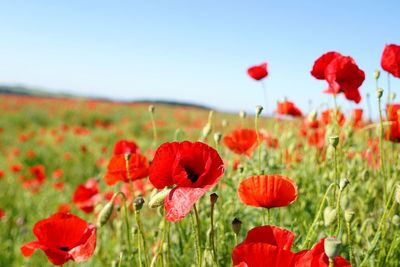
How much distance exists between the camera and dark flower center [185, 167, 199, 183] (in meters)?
1.00

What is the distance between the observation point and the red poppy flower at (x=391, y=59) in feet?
4.97

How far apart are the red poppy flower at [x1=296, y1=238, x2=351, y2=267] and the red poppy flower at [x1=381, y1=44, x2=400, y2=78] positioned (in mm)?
875

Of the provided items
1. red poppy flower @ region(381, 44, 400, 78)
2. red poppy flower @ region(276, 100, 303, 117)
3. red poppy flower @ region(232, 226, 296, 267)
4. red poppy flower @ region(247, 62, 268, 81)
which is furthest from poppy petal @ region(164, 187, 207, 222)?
red poppy flower @ region(276, 100, 303, 117)

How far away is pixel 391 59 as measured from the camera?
4.99ft

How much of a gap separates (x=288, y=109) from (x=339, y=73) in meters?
1.04

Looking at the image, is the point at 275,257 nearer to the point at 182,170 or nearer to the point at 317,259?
the point at 317,259

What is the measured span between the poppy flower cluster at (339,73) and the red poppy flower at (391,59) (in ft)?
0.39

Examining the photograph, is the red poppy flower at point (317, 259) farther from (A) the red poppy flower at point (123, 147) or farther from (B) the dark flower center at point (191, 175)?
(A) the red poppy flower at point (123, 147)

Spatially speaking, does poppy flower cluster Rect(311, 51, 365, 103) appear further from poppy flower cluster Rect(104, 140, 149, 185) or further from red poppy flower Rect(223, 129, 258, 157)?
poppy flower cluster Rect(104, 140, 149, 185)

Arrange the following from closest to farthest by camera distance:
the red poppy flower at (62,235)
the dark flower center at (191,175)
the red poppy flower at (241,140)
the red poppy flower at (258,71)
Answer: the dark flower center at (191,175) < the red poppy flower at (62,235) < the red poppy flower at (241,140) < the red poppy flower at (258,71)

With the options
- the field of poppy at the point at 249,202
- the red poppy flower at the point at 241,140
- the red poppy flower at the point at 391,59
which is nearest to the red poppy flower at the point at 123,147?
the field of poppy at the point at 249,202

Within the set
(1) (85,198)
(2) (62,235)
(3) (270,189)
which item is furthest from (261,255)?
(1) (85,198)


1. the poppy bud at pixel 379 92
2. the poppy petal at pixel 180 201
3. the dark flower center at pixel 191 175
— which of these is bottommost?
the poppy petal at pixel 180 201

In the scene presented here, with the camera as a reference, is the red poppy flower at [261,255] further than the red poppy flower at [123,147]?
No
